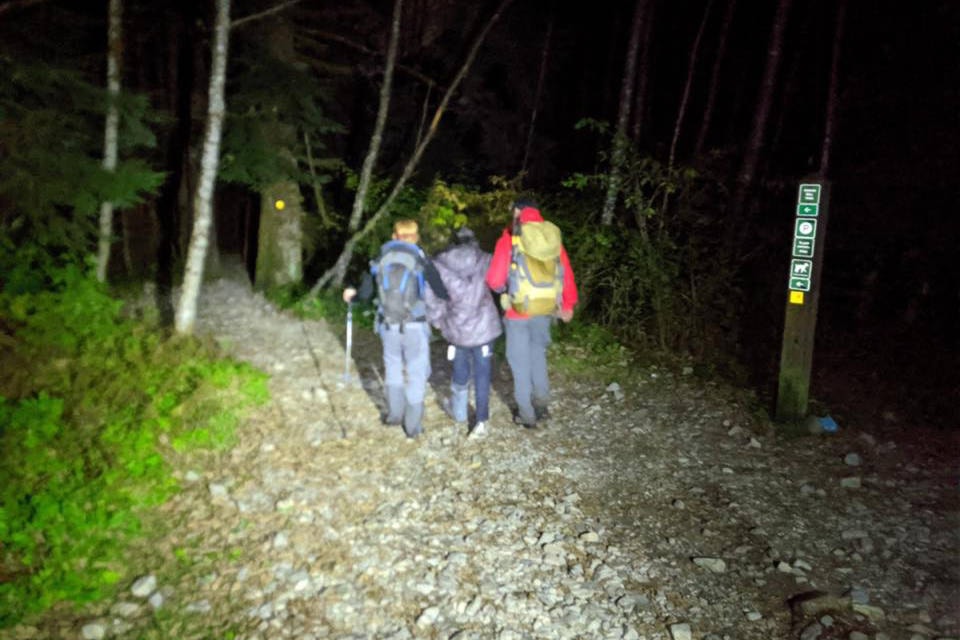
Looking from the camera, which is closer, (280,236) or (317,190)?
(280,236)

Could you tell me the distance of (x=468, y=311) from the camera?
6301mm

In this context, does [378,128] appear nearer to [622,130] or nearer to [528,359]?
[622,130]

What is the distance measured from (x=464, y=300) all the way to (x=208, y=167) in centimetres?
328

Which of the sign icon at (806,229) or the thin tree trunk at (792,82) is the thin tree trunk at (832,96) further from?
the sign icon at (806,229)

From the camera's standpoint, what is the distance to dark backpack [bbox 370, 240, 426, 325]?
5828 mm

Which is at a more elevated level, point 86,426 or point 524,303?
point 524,303

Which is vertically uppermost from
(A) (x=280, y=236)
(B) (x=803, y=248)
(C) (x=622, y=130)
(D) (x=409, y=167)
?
(C) (x=622, y=130)

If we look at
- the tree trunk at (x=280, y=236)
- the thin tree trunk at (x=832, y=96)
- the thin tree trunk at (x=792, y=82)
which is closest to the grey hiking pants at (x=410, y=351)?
the tree trunk at (x=280, y=236)

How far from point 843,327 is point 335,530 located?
12714 mm

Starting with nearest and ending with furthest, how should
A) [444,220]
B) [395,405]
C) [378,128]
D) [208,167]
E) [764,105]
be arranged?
[395,405]
[208,167]
[378,128]
[444,220]
[764,105]

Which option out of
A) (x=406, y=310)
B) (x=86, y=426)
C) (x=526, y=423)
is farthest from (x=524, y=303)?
(x=86, y=426)

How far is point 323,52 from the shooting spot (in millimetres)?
11688

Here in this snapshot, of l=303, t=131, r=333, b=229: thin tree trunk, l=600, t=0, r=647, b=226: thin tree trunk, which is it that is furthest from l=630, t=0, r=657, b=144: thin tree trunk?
l=303, t=131, r=333, b=229: thin tree trunk

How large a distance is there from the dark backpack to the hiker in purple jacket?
31 cm
